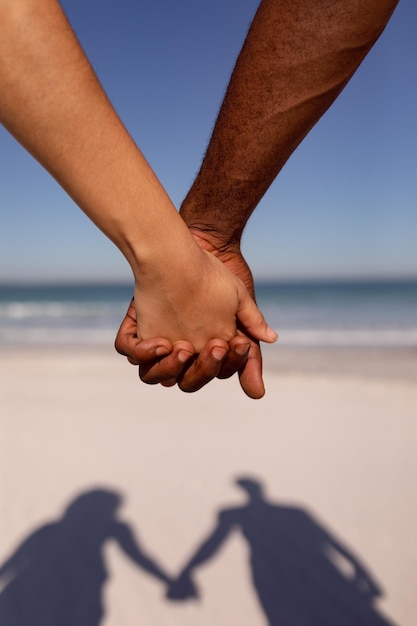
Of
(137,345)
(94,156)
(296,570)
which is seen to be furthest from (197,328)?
(296,570)

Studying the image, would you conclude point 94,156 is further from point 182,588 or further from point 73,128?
point 182,588

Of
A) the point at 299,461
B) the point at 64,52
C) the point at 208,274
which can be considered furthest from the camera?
the point at 299,461

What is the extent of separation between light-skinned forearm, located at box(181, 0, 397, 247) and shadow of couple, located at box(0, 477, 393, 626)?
96.1 inches

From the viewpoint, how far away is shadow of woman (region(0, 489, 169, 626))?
11.0ft

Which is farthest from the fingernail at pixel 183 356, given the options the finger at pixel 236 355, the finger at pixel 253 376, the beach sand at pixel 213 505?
the beach sand at pixel 213 505

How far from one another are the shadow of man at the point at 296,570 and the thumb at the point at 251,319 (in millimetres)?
2054

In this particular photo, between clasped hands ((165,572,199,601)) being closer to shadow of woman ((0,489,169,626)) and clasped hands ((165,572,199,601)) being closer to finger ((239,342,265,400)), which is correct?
shadow of woman ((0,489,169,626))

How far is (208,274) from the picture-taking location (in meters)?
1.79

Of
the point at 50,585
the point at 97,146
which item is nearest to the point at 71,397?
the point at 50,585

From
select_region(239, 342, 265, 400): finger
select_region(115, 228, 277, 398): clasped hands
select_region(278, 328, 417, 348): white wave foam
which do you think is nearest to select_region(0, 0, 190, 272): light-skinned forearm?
select_region(115, 228, 277, 398): clasped hands

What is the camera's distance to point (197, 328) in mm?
1864

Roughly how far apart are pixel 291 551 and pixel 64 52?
3.62 meters

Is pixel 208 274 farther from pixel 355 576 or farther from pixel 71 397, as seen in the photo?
pixel 71 397

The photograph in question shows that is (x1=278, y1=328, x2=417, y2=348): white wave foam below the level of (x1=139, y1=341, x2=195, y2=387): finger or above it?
above
